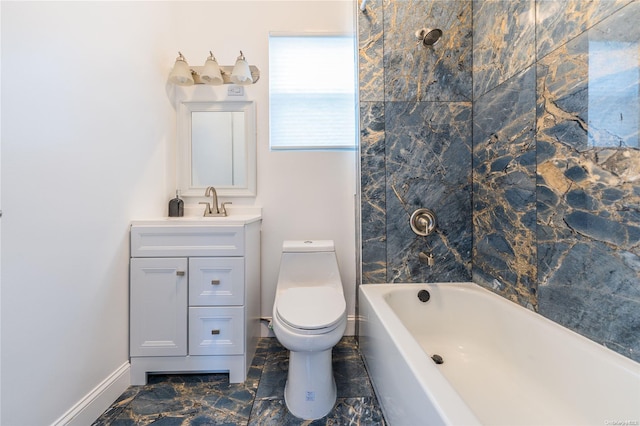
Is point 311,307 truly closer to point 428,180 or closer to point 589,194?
point 428,180

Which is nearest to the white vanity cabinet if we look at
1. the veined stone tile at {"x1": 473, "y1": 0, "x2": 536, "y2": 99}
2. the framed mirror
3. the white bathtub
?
the framed mirror

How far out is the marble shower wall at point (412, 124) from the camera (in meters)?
1.70

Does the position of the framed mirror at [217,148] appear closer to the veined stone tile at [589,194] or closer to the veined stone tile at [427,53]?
the veined stone tile at [427,53]

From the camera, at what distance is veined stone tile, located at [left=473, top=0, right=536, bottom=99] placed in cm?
126

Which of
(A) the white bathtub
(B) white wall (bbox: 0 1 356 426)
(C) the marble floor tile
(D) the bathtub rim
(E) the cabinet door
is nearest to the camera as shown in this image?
(D) the bathtub rim

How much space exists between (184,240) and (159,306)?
0.40 meters

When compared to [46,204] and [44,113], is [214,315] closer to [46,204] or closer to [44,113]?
[46,204]

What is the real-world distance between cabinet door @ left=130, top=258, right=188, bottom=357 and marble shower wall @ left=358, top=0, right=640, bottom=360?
1.16 metres

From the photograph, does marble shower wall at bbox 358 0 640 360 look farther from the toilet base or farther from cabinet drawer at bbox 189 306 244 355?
cabinet drawer at bbox 189 306 244 355

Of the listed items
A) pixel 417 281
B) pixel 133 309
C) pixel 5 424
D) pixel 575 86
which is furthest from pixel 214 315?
pixel 575 86

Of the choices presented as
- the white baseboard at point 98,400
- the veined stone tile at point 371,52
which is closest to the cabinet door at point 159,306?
the white baseboard at point 98,400

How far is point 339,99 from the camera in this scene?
2010 mm

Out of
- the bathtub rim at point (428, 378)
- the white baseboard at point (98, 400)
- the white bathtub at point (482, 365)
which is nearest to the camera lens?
the bathtub rim at point (428, 378)

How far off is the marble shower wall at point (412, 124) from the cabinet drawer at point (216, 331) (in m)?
0.96
